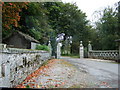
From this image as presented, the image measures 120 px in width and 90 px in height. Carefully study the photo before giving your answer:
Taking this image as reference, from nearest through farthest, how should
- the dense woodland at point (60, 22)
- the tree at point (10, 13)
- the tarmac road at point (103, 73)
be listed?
the tarmac road at point (103, 73) → the tree at point (10, 13) → the dense woodland at point (60, 22)

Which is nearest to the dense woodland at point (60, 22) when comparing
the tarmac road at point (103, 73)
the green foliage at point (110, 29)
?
the green foliage at point (110, 29)

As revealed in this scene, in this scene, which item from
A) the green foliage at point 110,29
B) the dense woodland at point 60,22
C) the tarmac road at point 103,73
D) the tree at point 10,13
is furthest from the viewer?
the green foliage at point 110,29

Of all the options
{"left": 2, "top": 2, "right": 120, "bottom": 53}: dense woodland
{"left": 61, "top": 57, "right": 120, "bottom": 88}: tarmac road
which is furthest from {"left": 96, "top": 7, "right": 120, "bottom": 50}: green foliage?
{"left": 61, "top": 57, "right": 120, "bottom": 88}: tarmac road

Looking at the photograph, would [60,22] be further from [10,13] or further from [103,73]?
[103,73]

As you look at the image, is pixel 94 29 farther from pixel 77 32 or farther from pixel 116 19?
pixel 116 19

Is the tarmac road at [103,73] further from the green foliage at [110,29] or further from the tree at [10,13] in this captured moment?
the green foliage at [110,29]

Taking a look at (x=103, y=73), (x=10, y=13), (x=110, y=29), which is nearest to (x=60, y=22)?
(x=110, y=29)

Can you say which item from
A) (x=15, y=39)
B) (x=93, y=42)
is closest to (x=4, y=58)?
(x=15, y=39)

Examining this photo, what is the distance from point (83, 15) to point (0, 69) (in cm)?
1853

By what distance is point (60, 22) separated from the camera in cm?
1823

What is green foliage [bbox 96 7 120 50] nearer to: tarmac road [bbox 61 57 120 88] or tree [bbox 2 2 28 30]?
tarmac road [bbox 61 57 120 88]

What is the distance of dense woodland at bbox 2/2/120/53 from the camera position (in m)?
5.98

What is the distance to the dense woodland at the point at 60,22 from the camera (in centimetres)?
598

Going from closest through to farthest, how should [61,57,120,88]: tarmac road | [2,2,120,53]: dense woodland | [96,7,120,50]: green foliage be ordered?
[61,57,120,88]: tarmac road
[2,2,120,53]: dense woodland
[96,7,120,50]: green foliage
